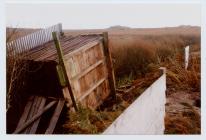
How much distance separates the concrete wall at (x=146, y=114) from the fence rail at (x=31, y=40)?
128 centimetres

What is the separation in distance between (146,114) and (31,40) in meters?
1.62

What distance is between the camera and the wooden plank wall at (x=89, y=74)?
5.08 m

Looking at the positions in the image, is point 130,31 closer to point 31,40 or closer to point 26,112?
point 31,40

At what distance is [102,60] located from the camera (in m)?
5.28

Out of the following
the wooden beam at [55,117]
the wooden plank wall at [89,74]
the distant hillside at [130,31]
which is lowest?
the wooden beam at [55,117]

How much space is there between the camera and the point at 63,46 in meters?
5.11

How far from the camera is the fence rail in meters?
5.07

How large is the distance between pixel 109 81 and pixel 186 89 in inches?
37.4

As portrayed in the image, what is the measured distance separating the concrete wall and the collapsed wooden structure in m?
0.53

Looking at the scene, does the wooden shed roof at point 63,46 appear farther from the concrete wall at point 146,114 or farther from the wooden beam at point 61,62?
the concrete wall at point 146,114

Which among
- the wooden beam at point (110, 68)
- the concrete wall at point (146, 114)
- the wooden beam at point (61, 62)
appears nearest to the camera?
the concrete wall at point (146, 114)

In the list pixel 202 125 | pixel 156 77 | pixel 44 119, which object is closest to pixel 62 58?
pixel 44 119

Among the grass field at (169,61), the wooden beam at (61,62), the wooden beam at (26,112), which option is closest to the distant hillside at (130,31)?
the grass field at (169,61)

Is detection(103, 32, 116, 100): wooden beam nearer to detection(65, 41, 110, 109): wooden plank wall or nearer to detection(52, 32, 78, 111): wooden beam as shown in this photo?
detection(65, 41, 110, 109): wooden plank wall
